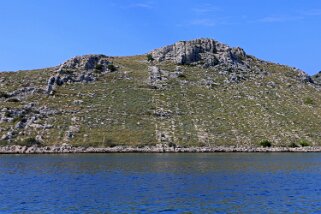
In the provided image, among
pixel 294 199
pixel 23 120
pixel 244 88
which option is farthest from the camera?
pixel 244 88

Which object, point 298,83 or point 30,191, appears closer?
point 30,191

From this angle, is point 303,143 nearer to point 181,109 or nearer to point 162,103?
point 181,109

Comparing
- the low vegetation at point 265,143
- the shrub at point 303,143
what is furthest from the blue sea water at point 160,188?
the shrub at point 303,143

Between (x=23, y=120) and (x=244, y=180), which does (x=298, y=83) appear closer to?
(x=23, y=120)

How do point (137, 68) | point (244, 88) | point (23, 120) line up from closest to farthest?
point (23, 120)
point (244, 88)
point (137, 68)

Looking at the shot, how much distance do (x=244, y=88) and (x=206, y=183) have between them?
11909 centimetres

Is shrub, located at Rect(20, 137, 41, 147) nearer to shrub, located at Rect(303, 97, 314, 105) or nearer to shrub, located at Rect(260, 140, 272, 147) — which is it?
shrub, located at Rect(260, 140, 272, 147)

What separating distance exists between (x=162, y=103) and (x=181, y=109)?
24.7ft

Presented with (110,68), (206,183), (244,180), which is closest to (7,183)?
(206,183)

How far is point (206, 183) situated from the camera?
193ft

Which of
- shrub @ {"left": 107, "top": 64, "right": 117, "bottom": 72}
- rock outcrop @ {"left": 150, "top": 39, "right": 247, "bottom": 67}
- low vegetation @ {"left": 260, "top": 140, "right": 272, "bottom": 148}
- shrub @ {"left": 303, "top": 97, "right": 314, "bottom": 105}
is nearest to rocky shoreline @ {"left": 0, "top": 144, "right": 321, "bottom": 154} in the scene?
low vegetation @ {"left": 260, "top": 140, "right": 272, "bottom": 148}

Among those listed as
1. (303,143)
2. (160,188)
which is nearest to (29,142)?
(160,188)

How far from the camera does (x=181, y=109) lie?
150000mm

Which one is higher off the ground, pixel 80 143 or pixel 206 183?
pixel 80 143
